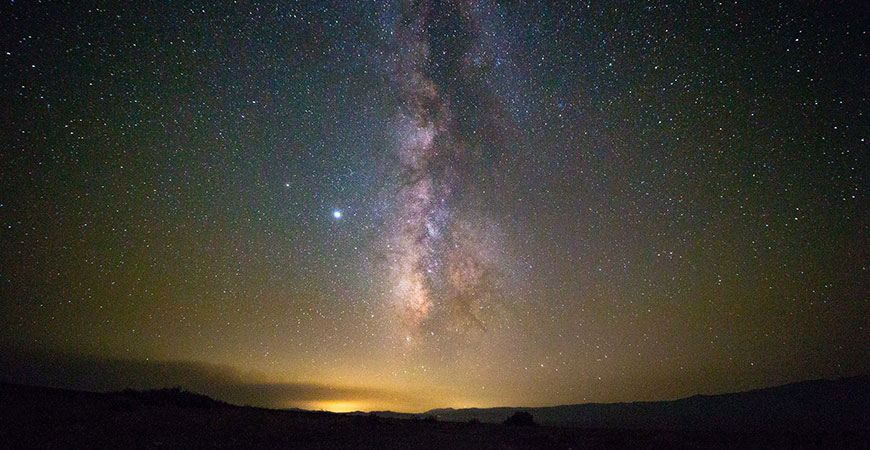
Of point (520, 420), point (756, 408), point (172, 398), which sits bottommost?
point (756, 408)

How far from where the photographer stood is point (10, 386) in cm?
1324

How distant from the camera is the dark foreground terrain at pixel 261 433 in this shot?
955 centimetres

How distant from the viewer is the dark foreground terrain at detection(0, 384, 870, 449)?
9.55m

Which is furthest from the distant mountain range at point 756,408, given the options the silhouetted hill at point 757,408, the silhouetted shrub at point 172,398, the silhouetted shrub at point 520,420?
the silhouetted shrub at point 172,398

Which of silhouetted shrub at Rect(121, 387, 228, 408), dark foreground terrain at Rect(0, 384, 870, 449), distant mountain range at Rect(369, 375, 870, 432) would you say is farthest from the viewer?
distant mountain range at Rect(369, 375, 870, 432)

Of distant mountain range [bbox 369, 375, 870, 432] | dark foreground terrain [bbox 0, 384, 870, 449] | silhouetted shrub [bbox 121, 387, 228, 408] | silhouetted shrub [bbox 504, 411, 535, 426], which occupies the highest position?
silhouetted shrub [bbox 121, 387, 228, 408]

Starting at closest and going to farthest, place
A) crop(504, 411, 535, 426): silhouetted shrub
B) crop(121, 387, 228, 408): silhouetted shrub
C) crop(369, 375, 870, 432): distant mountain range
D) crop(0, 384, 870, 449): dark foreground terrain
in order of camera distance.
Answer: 1. crop(0, 384, 870, 449): dark foreground terrain
2. crop(121, 387, 228, 408): silhouetted shrub
3. crop(504, 411, 535, 426): silhouetted shrub
4. crop(369, 375, 870, 432): distant mountain range

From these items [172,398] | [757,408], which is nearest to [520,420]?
[172,398]

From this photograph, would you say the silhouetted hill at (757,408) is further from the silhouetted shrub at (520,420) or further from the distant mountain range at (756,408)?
the silhouetted shrub at (520,420)

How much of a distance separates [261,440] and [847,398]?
132571 mm

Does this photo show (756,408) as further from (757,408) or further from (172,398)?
(172,398)

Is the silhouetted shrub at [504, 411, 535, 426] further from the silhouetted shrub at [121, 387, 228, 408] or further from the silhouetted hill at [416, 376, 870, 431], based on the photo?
the silhouetted hill at [416, 376, 870, 431]

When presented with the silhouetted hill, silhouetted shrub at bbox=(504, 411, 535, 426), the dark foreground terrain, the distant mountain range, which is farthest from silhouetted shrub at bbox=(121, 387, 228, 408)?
the distant mountain range

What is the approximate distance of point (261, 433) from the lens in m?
11.2
